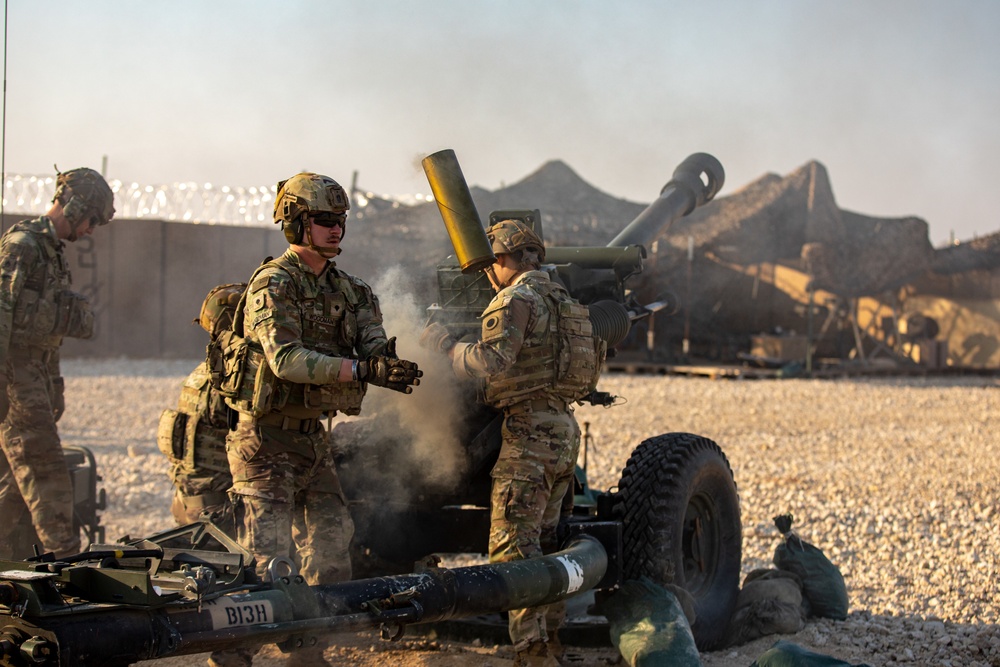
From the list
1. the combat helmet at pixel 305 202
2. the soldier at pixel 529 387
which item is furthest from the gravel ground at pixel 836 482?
the combat helmet at pixel 305 202

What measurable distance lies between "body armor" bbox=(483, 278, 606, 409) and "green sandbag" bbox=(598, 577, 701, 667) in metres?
0.92

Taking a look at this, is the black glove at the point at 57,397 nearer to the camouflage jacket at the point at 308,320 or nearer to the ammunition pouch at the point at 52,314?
the ammunition pouch at the point at 52,314

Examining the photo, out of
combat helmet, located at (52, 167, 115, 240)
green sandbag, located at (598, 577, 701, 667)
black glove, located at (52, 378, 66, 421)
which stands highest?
combat helmet, located at (52, 167, 115, 240)

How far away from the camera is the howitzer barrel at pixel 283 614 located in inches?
107

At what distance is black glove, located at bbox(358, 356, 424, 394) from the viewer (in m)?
3.66

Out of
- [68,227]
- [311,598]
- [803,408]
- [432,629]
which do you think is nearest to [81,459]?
[68,227]

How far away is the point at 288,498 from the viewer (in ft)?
13.1

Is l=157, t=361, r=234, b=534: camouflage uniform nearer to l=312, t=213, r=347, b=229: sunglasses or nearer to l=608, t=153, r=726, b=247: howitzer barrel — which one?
l=312, t=213, r=347, b=229: sunglasses

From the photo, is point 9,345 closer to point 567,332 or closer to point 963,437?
point 567,332

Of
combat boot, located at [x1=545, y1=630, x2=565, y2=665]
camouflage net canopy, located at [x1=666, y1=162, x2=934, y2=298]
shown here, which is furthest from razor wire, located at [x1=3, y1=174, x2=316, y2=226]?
combat boot, located at [x1=545, y1=630, x2=565, y2=665]

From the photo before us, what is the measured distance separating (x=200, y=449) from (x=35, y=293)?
129 centimetres

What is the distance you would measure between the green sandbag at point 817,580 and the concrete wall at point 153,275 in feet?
55.2

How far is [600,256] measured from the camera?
557 cm

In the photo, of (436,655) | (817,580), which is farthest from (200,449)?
(817,580)
